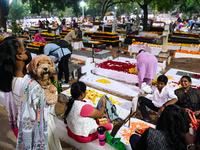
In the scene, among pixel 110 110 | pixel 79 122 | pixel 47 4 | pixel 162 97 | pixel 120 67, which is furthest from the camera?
pixel 47 4

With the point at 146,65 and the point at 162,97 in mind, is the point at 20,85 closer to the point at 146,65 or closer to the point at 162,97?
the point at 162,97

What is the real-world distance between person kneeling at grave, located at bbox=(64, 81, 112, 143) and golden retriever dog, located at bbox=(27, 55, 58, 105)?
45cm

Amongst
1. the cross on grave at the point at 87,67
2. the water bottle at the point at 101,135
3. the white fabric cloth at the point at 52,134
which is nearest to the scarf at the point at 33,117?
the white fabric cloth at the point at 52,134

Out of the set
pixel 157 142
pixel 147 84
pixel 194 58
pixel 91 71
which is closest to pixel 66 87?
pixel 91 71

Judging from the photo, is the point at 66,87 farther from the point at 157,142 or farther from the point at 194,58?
the point at 194,58

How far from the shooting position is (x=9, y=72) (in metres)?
2.16

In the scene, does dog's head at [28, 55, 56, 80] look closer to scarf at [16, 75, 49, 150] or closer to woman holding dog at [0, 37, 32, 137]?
scarf at [16, 75, 49, 150]

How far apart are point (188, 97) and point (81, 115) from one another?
2757 mm

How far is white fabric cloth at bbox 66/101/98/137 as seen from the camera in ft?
8.26

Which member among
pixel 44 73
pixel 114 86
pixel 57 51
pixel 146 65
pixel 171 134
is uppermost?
pixel 57 51

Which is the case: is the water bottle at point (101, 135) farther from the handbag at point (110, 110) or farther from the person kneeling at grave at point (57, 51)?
the person kneeling at grave at point (57, 51)

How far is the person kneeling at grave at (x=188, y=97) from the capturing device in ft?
12.2

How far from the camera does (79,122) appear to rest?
2.58 meters

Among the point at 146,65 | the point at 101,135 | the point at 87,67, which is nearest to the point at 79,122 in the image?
the point at 101,135
